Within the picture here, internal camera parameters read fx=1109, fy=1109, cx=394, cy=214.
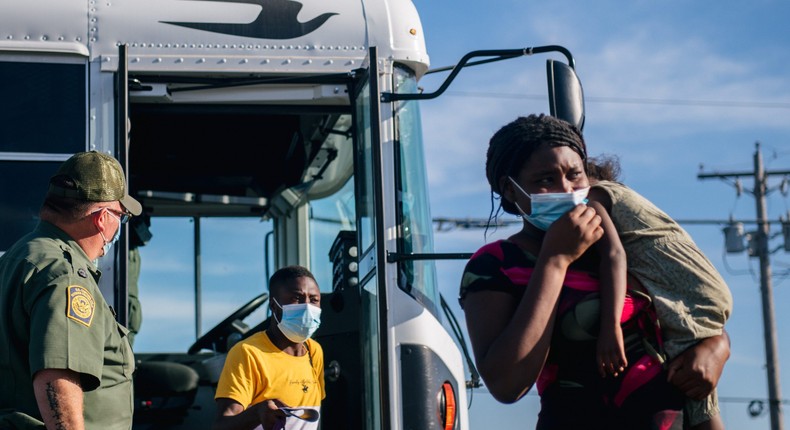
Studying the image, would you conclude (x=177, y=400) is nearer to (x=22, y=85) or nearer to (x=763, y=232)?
(x=22, y=85)

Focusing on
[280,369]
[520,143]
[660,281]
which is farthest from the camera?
[280,369]

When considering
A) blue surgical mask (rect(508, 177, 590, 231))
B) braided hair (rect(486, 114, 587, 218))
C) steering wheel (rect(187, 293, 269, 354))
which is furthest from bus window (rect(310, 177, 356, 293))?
blue surgical mask (rect(508, 177, 590, 231))

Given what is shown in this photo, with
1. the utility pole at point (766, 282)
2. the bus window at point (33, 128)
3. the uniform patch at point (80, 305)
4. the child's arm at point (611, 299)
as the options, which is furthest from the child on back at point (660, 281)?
the utility pole at point (766, 282)

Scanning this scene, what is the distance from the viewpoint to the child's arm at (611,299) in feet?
7.58

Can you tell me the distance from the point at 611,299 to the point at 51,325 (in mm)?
1530

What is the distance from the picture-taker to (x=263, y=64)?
4668 millimetres

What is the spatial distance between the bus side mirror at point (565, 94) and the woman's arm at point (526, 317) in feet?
5.45

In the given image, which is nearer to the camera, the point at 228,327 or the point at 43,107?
the point at 43,107

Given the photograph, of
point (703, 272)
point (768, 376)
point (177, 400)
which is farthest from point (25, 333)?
point (768, 376)

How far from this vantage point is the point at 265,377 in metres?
4.58

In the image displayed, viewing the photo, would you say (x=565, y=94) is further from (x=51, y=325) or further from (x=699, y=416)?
(x=51, y=325)

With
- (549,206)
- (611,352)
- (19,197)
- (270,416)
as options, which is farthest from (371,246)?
(611,352)

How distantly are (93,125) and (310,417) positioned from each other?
4.80 feet

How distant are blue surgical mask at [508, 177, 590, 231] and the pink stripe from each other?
37cm
